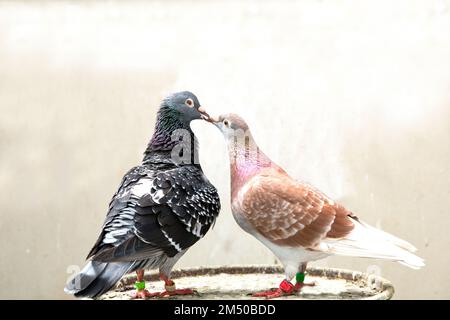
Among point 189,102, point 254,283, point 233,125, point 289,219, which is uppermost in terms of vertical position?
point 189,102

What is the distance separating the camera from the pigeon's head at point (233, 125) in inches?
114

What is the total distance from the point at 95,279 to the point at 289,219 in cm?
88

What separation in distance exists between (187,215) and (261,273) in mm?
769

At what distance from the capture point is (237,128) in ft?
9.53

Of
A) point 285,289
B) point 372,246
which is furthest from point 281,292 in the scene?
point 372,246

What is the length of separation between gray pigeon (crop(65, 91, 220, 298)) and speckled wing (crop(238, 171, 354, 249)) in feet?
0.81

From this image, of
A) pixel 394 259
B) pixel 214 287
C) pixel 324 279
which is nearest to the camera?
pixel 394 259

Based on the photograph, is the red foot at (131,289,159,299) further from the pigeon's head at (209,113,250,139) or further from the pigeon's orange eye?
the pigeon's orange eye

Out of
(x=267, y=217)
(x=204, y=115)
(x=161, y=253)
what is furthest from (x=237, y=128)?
(x=161, y=253)

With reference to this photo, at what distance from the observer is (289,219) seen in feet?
9.05

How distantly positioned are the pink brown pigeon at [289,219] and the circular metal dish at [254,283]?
0.50 feet

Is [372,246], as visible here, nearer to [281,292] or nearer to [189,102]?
[281,292]

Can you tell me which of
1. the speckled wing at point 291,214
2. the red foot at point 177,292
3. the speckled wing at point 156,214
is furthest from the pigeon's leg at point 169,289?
the speckled wing at point 291,214
